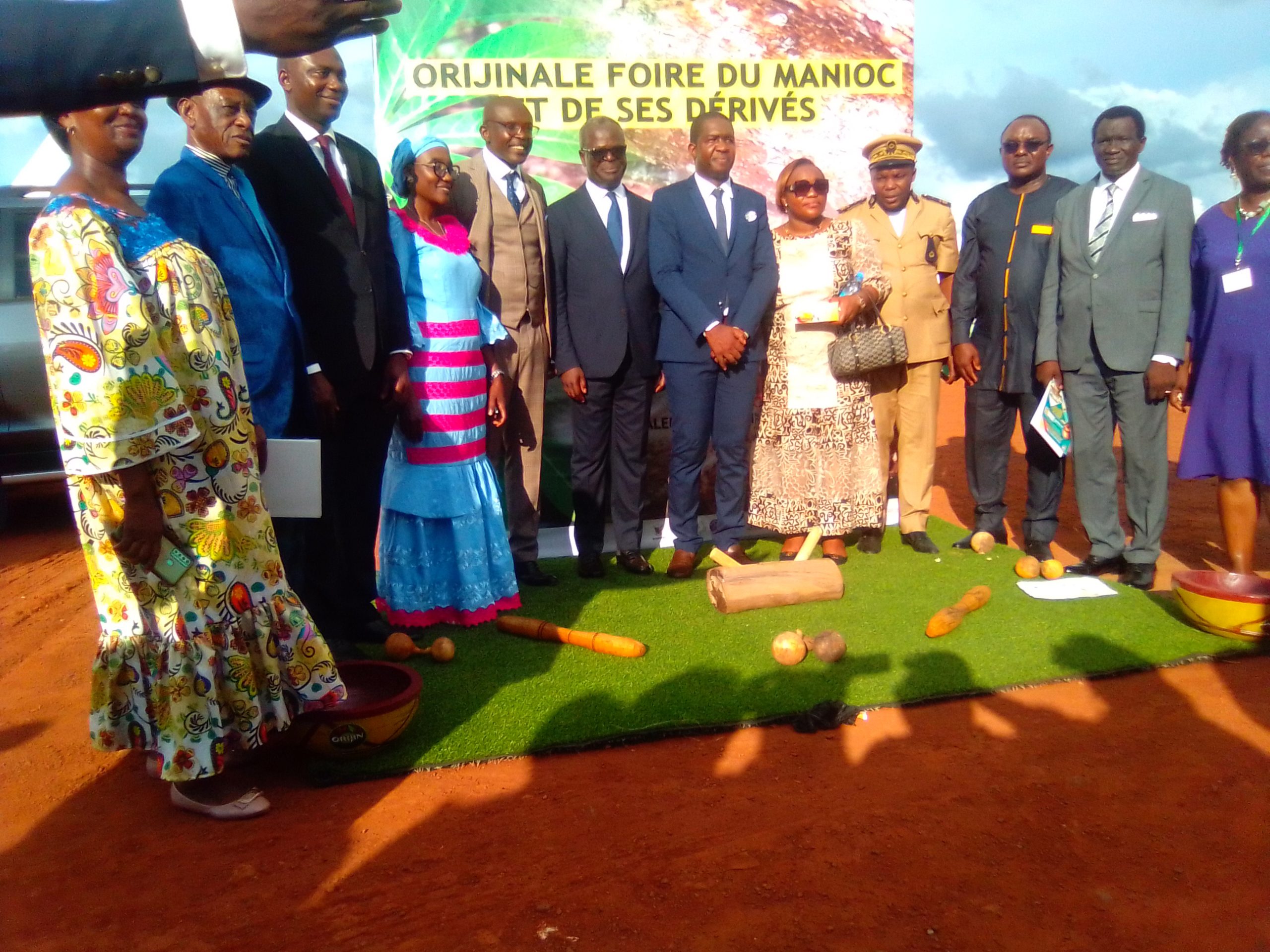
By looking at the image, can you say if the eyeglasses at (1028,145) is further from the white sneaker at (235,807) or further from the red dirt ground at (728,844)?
the white sneaker at (235,807)

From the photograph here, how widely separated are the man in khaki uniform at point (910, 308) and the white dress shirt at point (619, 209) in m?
1.32

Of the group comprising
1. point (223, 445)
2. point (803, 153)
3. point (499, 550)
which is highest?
point (803, 153)

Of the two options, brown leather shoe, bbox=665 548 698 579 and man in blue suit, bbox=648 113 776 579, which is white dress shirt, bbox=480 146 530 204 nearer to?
man in blue suit, bbox=648 113 776 579

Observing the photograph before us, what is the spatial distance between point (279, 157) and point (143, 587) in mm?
1863

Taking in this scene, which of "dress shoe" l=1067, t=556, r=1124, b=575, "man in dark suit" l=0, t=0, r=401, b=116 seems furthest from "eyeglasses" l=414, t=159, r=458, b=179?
"dress shoe" l=1067, t=556, r=1124, b=575

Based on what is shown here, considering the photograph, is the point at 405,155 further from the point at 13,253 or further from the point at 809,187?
the point at 13,253

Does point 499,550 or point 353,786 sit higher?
point 499,550

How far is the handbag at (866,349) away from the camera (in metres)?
5.00

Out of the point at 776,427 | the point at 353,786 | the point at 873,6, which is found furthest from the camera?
the point at 873,6

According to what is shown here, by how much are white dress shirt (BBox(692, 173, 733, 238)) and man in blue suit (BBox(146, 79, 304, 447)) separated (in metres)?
2.47

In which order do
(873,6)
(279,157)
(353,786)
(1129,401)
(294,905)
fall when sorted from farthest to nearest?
(873,6)
(1129,401)
(279,157)
(353,786)
(294,905)

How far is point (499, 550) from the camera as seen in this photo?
14.2ft

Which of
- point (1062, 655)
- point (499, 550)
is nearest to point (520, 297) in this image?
point (499, 550)

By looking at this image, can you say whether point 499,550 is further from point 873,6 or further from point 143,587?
point 873,6
